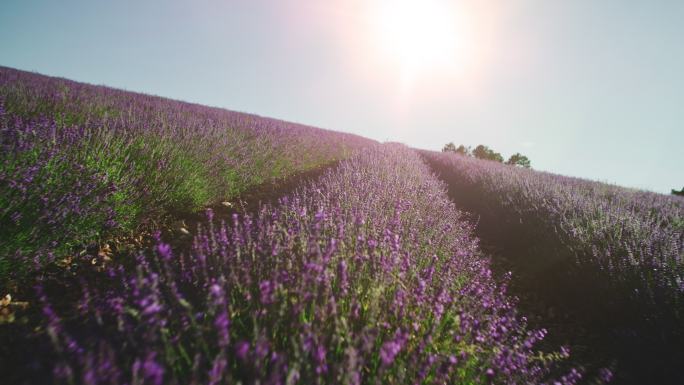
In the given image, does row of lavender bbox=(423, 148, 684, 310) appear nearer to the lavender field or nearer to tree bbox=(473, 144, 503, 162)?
the lavender field

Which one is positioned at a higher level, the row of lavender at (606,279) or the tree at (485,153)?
the tree at (485,153)

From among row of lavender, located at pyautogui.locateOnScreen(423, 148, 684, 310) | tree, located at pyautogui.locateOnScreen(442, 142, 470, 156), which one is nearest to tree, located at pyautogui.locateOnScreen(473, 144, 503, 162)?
tree, located at pyautogui.locateOnScreen(442, 142, 470, 156)

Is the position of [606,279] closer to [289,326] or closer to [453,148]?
[289,326]

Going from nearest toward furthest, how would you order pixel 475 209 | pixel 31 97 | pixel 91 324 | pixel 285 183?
pixel 91 324, pixel 31 97, pixel 285 183, pixel 475 209

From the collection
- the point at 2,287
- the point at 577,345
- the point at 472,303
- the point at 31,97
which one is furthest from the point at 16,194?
the point at 577,345

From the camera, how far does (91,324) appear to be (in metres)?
1.48

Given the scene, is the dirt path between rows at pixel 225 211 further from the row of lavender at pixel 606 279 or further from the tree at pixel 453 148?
the tree at pixel 453 148

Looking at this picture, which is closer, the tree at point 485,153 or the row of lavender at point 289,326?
the row of lavender at point 289,326

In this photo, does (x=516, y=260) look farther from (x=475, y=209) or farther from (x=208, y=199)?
(x=208, y=199)

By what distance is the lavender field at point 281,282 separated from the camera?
106cm

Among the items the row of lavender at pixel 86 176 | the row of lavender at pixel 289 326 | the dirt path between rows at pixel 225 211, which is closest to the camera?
the row of lavender at pixel 289 326

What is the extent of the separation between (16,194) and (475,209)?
6447mm

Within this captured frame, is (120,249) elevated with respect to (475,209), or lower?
lower

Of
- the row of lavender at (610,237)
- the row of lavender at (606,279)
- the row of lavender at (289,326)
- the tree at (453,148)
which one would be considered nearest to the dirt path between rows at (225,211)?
the row of lavender at (289,326)
